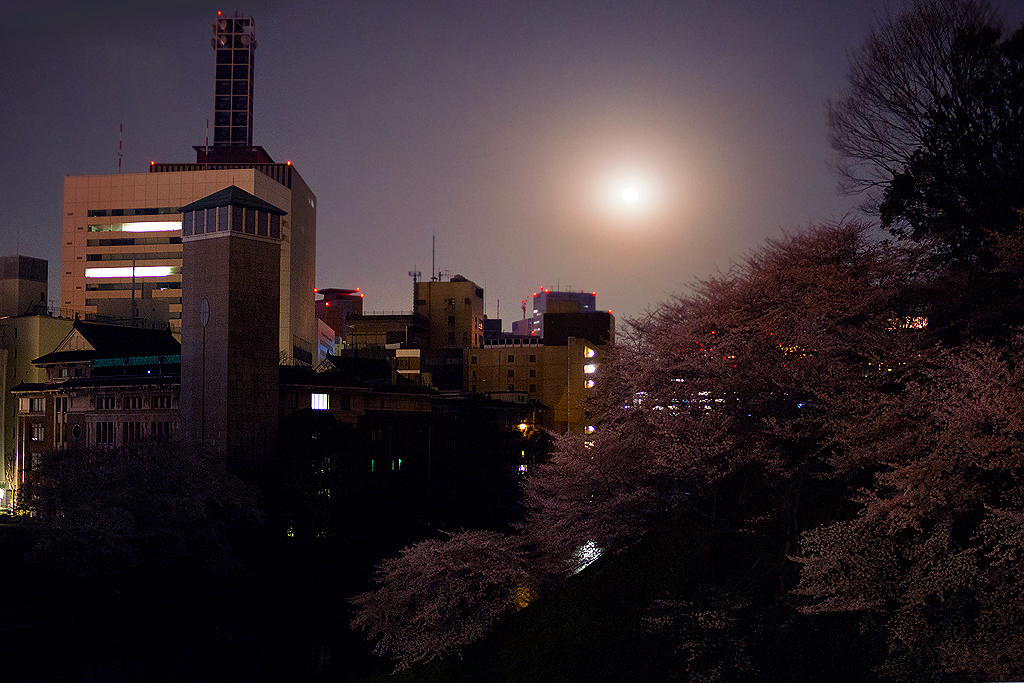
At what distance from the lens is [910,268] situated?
31.6 meters

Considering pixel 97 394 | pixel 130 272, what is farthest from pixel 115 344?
pixel 130 272

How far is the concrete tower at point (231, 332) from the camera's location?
6931 centimetres

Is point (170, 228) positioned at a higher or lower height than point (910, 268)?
higher

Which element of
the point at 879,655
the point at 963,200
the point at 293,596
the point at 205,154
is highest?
the point at 205,154

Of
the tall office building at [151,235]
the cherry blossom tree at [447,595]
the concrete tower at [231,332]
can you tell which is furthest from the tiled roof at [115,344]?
the cherry blossom tree at [447,595]

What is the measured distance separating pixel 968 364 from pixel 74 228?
149043mm

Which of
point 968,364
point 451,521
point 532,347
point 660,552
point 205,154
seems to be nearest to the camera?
point 968,364

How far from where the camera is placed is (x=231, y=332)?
229ft

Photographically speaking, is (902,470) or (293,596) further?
(293,596)

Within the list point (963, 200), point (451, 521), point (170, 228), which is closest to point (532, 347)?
point (170, 228)

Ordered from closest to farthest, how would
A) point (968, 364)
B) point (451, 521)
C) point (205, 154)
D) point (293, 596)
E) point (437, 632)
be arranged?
point (968, 364) < point (437, 632) < point (293, 596) < point (451, 521) < point (205, 154)

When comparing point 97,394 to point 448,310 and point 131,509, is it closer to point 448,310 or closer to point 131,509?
point 131,509

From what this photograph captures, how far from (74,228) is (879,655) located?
149 metres

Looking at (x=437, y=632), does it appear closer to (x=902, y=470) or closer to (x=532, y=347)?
(x=902, y=470)
